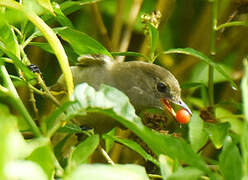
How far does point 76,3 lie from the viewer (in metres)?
2.25

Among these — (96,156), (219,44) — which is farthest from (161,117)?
(219,44)

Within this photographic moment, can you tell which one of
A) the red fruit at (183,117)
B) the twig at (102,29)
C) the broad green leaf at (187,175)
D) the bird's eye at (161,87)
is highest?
the broad green leaf at (187,175)

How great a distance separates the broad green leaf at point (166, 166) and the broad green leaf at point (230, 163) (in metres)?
0.14

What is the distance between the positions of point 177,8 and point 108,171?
3.86 metres

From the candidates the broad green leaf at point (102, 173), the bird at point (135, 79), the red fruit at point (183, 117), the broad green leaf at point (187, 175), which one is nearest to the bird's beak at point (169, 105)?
the bird at point (135, 79)

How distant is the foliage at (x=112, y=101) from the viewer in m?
1.17

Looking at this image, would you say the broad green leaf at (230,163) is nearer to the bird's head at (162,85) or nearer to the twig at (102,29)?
the bird's head at (162,85)

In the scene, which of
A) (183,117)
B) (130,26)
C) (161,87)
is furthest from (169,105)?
(130,26)

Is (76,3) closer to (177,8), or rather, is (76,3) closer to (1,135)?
(1,135)

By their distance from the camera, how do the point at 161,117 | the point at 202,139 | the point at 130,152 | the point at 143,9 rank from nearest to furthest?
the point at 202,139, the point at 161,117, the point at 130,152, the point at 143,9

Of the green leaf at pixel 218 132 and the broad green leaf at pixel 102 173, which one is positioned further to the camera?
the green leaf at pixel 218 132

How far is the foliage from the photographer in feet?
3.84

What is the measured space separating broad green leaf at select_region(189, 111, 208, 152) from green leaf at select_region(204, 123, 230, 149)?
53 mm

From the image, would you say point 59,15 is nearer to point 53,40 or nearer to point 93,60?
point 53,40
